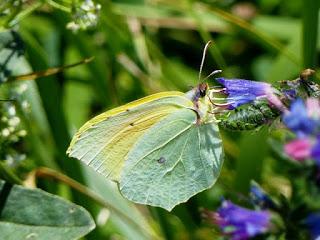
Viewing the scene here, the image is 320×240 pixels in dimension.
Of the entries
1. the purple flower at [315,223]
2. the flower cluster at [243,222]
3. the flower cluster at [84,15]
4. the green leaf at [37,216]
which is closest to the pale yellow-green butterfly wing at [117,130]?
the green leaf at [37,216]

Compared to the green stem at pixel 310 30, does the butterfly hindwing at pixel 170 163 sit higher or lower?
lower

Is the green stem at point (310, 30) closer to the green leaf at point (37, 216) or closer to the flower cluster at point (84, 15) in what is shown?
the flower cluster at point (84, 15)

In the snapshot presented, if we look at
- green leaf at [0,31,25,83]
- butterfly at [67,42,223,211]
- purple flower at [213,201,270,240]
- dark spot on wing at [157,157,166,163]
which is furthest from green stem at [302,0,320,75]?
purple flower at [213,201,270,240]

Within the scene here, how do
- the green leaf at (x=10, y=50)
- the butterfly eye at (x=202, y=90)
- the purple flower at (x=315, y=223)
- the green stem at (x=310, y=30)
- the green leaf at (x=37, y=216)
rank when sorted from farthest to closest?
1. the green stem at (x=310, y=30)
2. the green leaf at (x=10, y=50)
3. the butterfly eye at (x=202, y=90)
4. the green leaf at (x=37, y=216)
5. the purple flower at (x=315, y=223)

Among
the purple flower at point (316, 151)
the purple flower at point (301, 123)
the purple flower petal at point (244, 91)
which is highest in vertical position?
the purple flower at point (301, 123)

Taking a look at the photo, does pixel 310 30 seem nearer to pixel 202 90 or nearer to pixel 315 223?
pixel 202 90

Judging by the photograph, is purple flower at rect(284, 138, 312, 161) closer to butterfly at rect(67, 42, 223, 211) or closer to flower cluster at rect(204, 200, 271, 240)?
flower cluster at rect(204, 200, 271, 240)
